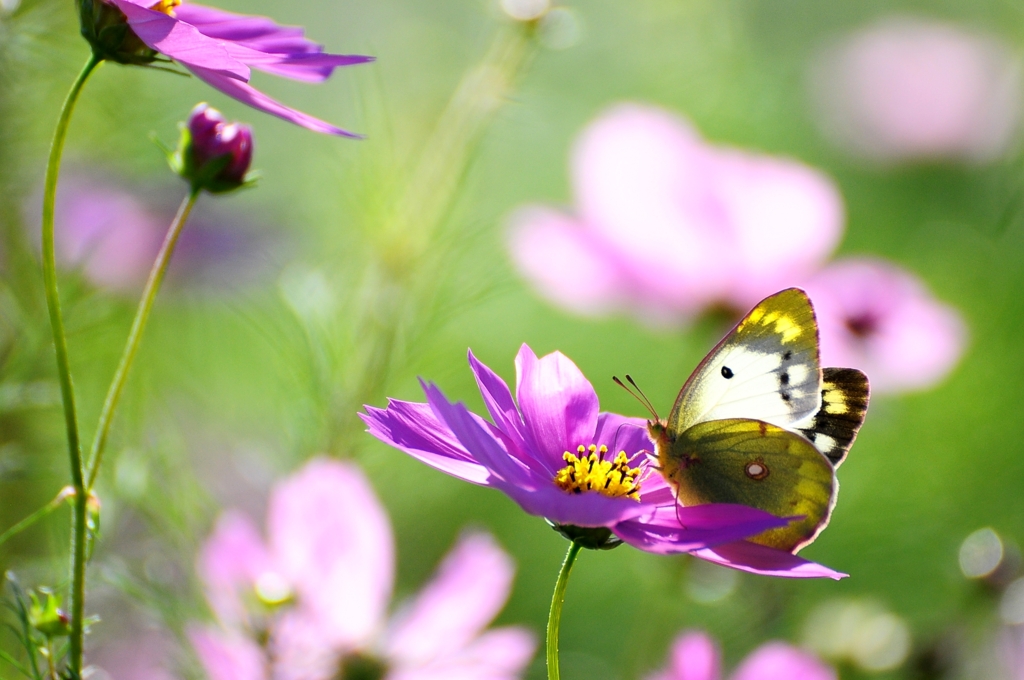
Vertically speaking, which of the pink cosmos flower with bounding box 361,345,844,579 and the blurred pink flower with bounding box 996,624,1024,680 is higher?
the pink cosmos flower with bounding box 361,345,844,579

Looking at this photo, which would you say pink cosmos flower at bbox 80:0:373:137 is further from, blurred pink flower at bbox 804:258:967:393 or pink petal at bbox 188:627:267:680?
blurred pink flower at bbox 804:258:967:393

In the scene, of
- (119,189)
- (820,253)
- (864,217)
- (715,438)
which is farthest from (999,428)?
(119,189)

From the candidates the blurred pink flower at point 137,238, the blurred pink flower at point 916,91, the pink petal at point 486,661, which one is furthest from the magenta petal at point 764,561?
the blurred pink flower at point 916,91

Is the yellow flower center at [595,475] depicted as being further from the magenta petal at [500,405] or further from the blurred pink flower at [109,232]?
the blurred pink flower at [109,232]

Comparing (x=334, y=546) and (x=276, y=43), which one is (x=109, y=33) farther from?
(x=334, y=546)

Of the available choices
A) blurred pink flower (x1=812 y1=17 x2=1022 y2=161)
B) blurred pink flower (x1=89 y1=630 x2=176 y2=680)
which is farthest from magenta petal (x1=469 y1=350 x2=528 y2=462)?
blurred pink flower (x1=812 y1=17 x2=1022 y2=161)

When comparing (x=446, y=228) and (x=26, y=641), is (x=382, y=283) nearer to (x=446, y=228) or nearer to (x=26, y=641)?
(x=446, y=228)

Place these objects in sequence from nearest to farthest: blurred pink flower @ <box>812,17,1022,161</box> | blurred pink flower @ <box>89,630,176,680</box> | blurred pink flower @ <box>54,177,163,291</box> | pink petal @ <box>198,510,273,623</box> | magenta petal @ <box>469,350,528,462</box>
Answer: magenta petal @ <box>469,350,528,462</box>
pink petal @ <box>198,510,273,623</box>
blurred pink flower @ <box>89,630,176,680</box>
blurred pink flower @ <box>54,177,163,291</box>
blurred pink flower @ <box>812,17,1022,161</box>
